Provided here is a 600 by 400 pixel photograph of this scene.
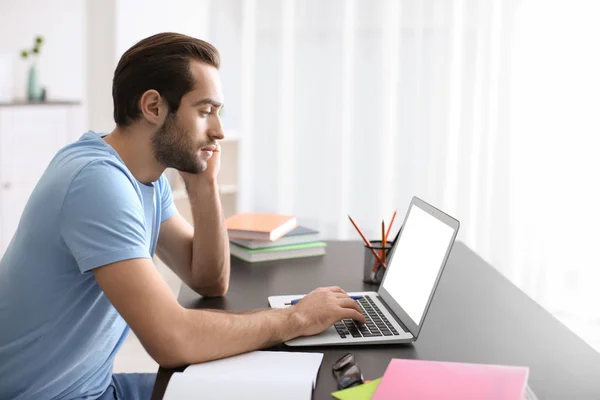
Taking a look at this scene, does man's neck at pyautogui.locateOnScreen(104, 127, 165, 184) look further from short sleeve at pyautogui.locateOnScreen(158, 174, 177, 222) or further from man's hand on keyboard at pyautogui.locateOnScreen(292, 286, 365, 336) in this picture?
man's hand on keyboard at pyautogui.locateOnScreen(292, 286, 365, 336)

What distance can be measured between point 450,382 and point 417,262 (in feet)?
1.36

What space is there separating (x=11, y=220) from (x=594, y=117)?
281 centimetres

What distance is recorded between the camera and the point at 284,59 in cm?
415

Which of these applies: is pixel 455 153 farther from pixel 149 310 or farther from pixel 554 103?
pixel 149 310

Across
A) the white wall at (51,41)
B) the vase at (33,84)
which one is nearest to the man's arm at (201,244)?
the vase at (33,84)

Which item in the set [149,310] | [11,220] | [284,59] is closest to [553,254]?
[284,59]

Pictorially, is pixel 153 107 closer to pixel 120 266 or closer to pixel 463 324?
pixel 120 266

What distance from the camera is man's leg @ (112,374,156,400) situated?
5.79ft

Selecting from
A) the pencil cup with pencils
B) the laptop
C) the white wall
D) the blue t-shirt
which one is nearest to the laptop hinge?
the laptop

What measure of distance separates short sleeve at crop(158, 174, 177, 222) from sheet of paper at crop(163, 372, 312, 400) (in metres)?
0.73

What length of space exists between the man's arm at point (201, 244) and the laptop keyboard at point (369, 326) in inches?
14.2

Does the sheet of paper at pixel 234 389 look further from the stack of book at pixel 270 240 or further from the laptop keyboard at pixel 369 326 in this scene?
the stack of book at pixel 270 240

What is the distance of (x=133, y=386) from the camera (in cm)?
179

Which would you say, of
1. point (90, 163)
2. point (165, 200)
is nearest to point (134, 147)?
point (90, 163)
